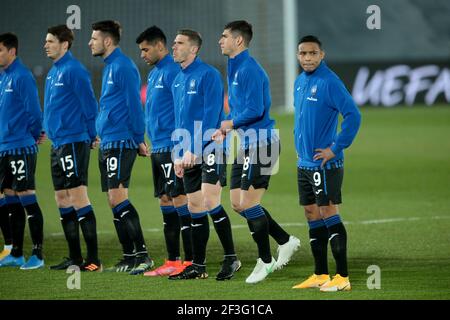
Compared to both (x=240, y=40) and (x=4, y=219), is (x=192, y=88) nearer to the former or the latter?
(x=240, y=40)

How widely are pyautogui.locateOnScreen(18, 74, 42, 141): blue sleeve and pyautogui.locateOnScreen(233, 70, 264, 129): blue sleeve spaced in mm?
2362

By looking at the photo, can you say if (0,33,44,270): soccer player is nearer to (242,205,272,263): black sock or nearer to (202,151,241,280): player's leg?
(202,151,241,280): player's leg

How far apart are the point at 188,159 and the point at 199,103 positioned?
577mm

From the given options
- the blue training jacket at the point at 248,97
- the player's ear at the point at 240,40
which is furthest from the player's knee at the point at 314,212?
the player's ear at the point at 240,40

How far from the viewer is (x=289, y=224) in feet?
40.5

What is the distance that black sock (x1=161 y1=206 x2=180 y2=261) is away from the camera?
31.2 ft

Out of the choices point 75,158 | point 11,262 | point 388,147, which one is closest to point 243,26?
point 75,158

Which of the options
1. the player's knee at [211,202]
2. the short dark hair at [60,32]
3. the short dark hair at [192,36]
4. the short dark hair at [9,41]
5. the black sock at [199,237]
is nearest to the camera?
the player's knee at [211,202]

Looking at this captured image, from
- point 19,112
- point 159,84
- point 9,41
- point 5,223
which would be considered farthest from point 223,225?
point 9,41

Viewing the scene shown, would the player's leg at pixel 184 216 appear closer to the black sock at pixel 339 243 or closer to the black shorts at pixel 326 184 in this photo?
the black shorts at pixel 326 184

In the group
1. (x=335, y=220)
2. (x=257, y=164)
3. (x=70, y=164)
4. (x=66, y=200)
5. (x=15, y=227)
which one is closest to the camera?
(x=335, y=220)

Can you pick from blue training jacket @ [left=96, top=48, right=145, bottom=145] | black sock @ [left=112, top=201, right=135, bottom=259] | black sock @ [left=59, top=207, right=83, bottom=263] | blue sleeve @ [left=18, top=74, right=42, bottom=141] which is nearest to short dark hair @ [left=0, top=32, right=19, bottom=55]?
blue sleeve @ [left=18, top=74, right=42, bottom=141]

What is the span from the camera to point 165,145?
9.39m

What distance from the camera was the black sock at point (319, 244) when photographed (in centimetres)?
847
